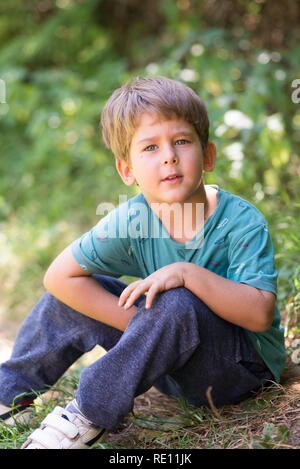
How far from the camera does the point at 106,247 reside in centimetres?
171

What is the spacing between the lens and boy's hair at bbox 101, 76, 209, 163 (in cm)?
164

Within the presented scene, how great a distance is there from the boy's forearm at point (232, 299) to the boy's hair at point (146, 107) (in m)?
0.52

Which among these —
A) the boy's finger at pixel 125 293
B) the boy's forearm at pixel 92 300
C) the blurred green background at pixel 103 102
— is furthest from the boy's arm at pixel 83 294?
the blurred green background at pixel 103 102

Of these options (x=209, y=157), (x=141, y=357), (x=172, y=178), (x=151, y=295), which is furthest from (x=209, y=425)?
(x=209, y=157)

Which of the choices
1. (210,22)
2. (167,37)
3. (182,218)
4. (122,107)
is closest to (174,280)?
(182,218)

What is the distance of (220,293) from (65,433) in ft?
1.88

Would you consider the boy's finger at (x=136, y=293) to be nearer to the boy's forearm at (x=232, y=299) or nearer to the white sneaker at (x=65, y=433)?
the boy's forearm at (x=232, y=299)

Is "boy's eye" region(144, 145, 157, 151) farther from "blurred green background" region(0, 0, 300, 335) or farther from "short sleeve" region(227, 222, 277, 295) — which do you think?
"blurred green background" region(0, 0, 300, 335)

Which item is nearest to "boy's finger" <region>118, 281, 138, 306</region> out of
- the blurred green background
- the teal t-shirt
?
the teal t-shirt

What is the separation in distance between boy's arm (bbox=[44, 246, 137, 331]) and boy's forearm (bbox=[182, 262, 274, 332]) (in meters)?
0.35

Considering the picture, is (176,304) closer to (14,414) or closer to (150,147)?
(150,147)

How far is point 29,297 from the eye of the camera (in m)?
3.14

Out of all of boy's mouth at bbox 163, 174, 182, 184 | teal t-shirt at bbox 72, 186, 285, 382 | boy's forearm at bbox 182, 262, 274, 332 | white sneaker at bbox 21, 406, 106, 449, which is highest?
boy's mouth at bbox 163, 174, 182, 184

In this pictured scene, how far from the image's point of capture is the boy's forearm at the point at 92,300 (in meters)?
1.71
